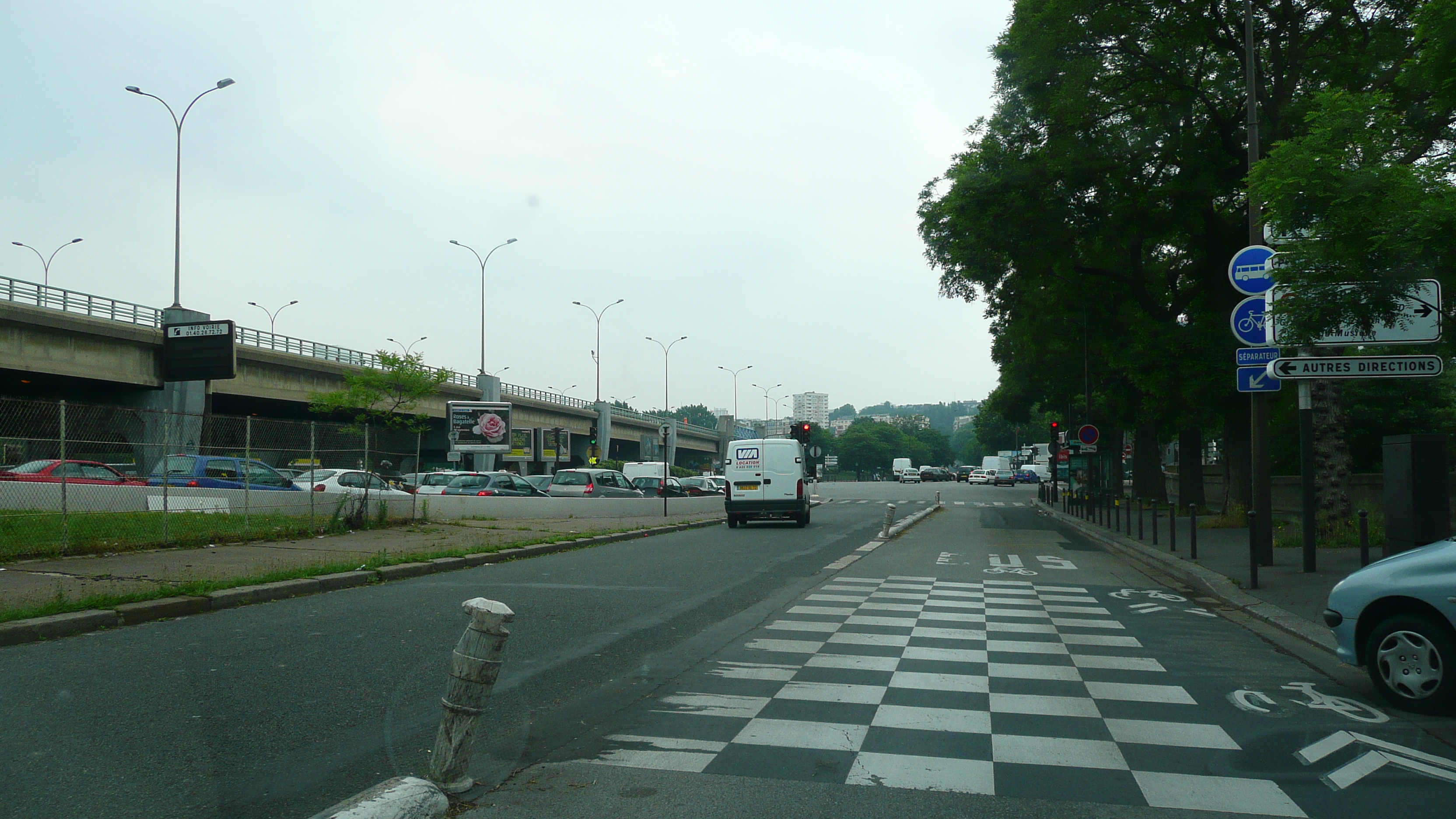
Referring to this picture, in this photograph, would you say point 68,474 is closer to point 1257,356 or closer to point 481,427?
point 1257,356

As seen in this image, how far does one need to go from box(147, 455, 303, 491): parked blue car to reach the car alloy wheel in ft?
52.9

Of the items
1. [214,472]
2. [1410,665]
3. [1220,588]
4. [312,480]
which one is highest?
[214,472]

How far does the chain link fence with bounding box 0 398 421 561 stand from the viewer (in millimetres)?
12828

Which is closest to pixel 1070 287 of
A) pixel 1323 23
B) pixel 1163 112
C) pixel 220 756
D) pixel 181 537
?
pixel 1163 112

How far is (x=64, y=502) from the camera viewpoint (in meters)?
12.9

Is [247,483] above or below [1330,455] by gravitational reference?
below

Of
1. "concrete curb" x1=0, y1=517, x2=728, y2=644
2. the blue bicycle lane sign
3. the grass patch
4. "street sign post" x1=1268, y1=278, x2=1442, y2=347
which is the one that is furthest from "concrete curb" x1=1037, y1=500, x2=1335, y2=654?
the grass patch

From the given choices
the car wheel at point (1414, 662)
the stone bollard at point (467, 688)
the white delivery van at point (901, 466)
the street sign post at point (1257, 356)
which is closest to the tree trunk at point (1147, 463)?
the street sign post at point (1257, 356)

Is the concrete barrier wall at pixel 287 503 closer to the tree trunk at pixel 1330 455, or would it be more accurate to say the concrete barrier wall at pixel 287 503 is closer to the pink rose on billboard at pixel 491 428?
the tree trunk at pixel 1330 455

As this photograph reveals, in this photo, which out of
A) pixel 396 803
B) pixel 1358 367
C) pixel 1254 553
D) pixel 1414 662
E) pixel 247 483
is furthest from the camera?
pixel 247 483

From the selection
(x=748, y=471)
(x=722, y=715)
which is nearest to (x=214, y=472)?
(x=748, y=471)

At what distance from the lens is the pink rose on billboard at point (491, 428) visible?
1993 inches

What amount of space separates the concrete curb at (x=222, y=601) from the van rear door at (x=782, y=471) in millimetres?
9849

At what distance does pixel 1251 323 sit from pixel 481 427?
42488 millimetres
